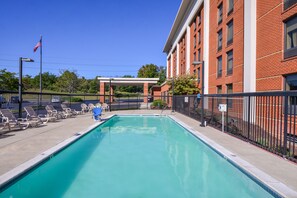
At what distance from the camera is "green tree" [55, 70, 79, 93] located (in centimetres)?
6178

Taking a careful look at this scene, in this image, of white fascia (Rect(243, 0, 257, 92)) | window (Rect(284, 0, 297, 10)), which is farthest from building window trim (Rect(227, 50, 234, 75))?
window (Rect(284, 0, 297, 10))

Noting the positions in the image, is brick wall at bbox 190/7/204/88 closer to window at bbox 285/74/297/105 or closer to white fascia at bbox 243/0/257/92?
white fascia at bbox 243/0/257/92

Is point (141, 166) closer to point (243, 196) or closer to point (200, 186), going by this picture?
point (200, 186)

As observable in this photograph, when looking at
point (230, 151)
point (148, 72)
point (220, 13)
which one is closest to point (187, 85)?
point (220, 13)

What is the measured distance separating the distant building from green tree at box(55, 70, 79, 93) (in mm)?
45891

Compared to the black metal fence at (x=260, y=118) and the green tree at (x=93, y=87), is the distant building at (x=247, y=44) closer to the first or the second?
the black metal fence at (x=260, y=118)

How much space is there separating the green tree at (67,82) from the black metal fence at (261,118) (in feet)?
173

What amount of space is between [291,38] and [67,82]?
59.8 meters

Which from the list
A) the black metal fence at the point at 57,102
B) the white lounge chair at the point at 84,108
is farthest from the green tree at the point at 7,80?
the white lounge chair at the point at 84,108

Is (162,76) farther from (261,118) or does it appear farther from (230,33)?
(261,118)

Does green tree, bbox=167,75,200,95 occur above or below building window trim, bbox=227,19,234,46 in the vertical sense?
below

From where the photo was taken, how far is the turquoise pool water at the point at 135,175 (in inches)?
174

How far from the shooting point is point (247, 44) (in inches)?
563

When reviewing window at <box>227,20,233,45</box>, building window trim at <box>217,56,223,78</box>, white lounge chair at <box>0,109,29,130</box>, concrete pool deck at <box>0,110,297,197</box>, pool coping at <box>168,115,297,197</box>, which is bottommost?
pool coping at <box>168,115,297,197</box>
